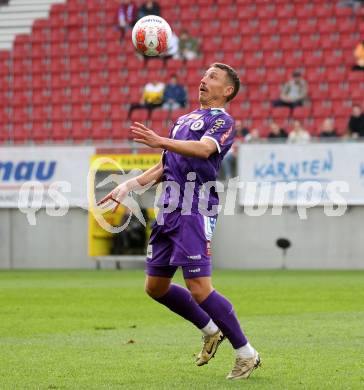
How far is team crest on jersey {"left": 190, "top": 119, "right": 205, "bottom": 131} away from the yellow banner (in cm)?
1297

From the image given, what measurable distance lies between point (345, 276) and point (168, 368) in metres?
10.6

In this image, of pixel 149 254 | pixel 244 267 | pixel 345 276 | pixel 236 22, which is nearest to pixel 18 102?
pixel 236 22

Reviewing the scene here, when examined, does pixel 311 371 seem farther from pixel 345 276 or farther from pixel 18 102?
pixel 18 102

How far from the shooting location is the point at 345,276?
17.4m

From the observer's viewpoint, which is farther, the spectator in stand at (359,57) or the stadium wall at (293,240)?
the spectator in stand at (359,57)

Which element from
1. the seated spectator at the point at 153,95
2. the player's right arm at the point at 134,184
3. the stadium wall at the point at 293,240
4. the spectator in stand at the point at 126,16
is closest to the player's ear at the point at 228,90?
the player's right arm at the point at 134,184

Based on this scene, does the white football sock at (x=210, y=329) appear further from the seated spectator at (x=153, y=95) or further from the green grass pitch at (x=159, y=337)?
the seated spectator at (x=153, y=95)

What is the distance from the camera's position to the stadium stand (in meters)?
24.0

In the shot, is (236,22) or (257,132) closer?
(257,132)

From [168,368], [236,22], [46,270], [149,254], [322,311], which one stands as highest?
[236,22]

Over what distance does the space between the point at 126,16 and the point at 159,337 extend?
17.7 metres

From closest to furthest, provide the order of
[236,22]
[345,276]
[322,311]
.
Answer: [322,311]
[345,276]
[236,22]

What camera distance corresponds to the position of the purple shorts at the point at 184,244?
6.89 m

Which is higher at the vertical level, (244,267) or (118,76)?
(118,76)
